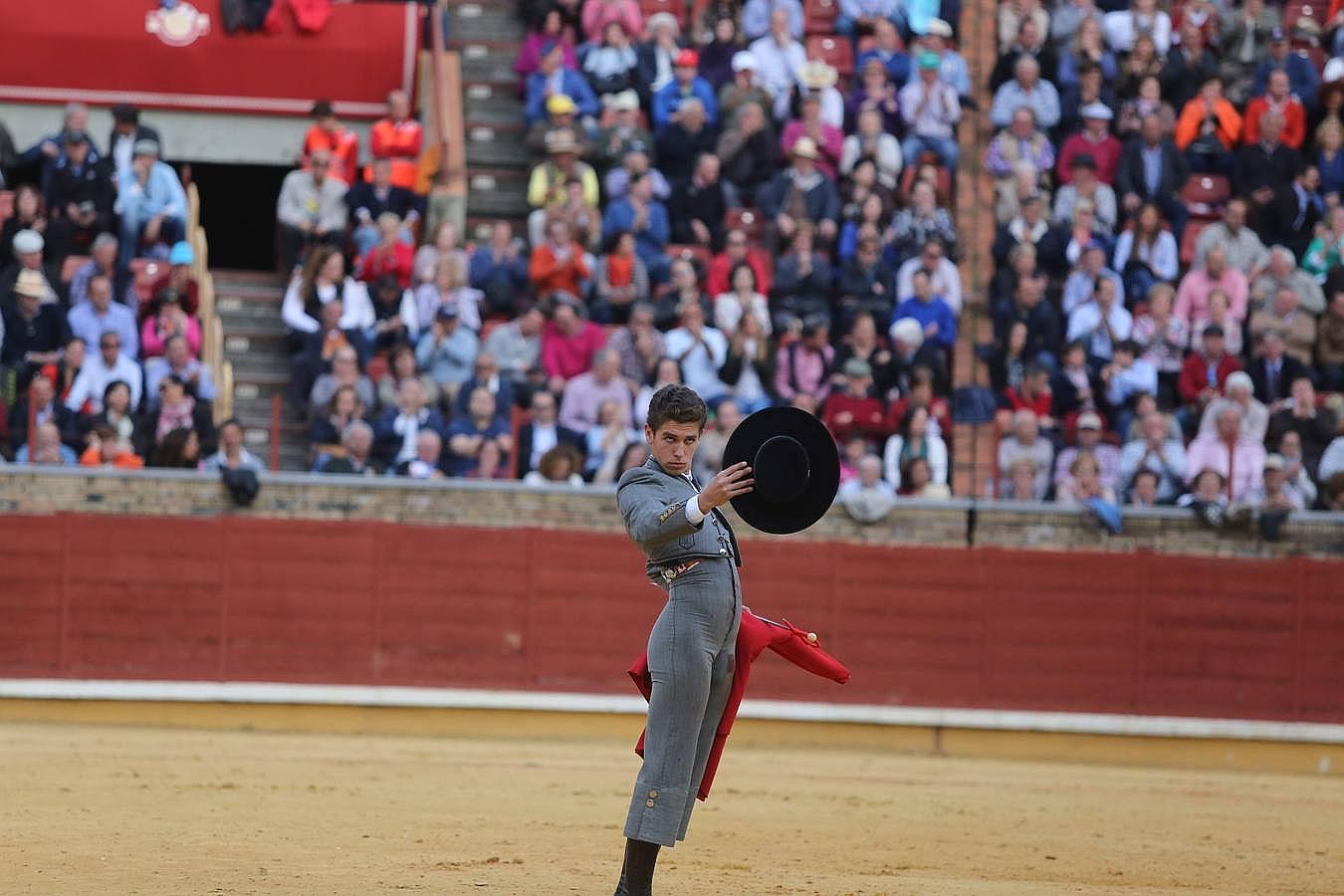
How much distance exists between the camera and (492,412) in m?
13.2

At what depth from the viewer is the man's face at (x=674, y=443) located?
20.5 ft

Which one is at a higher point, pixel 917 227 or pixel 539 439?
pixel 917 227

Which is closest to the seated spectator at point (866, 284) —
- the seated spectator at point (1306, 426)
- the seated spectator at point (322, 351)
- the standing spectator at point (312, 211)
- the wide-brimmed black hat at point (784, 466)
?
the seated spectator at point (1306, 426)

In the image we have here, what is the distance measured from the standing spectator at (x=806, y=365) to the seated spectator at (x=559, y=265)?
1443 millimetres

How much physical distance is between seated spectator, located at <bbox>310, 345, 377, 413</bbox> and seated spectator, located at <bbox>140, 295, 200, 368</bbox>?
24cm

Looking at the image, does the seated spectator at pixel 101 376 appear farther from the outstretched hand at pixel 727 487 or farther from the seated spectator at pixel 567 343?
the outstretched hand at pixel 727 487

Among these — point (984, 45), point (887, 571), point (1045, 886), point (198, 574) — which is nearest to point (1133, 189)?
point (984, 45)

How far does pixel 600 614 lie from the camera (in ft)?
43.0

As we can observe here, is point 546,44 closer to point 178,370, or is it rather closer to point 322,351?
point 322,351

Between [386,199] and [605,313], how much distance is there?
1.83 meters

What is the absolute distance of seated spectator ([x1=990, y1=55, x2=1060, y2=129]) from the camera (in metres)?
15.8

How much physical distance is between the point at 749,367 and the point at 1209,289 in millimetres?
3367

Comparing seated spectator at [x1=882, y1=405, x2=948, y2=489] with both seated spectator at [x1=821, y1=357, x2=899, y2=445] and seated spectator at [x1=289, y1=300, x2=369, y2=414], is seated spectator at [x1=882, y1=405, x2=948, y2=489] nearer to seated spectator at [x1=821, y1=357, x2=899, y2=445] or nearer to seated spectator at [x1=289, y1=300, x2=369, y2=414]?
seated spectator at [x1=821, y1=357, x2=899, y2=445]

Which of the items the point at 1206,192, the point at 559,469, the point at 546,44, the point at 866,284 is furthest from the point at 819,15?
the point at 559,469
